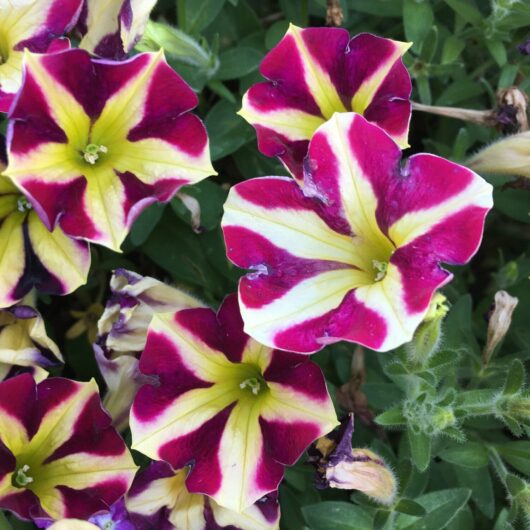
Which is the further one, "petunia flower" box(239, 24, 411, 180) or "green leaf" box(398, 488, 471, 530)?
"green leaf" box(398, 488, 471, 530)

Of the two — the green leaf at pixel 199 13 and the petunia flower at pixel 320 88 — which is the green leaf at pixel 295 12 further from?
the petunia flower at pixel 320 88

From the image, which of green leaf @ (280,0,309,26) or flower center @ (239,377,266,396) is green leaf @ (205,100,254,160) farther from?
flower center @ (239,377,266,396)

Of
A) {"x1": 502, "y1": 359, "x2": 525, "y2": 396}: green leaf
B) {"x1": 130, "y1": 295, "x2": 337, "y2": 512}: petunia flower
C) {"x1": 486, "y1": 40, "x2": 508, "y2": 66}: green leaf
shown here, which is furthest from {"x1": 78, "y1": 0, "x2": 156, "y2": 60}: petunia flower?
{"x1": 502, "y1": 359, "x2": 525, "y2": 396}: green leaf

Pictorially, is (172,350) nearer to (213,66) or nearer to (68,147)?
(68,147)

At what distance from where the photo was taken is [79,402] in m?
1.91

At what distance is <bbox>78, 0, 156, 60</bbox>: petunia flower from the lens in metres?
1.87

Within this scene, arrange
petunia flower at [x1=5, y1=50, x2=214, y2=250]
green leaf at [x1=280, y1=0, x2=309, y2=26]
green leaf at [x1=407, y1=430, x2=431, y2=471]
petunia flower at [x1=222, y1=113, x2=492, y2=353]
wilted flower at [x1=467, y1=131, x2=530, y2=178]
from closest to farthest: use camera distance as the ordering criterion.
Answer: petunia flower at [x1=222, y1=113, x2=492, y2=353], petunia flower at [x1=5, y1=50, x2=214, y2=250], green leaf at [x1=407, y1=430, x2=431, y2=471], wilted flower at [x1=467, y1=131, x2=530, y2=178], green leaf at [x1=280, y1=0, x2=309, y2=26]

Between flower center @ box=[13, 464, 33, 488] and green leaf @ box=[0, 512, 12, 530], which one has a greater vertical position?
flower center @ box=[13, 464, 33, 488]

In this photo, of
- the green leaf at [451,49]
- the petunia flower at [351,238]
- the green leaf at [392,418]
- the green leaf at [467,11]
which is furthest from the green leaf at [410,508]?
the green leaf at [467,11]

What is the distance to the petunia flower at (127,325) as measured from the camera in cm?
189

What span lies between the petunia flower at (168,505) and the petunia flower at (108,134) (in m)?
0.55

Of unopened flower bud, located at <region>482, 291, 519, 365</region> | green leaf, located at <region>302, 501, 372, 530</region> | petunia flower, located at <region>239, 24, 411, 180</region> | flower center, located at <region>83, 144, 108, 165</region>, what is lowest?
green leaf, located at <region>302, 501, 372, 530</region>

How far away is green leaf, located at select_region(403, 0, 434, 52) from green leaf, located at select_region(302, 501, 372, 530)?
1.17 m

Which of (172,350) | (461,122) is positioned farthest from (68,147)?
(461,122)
